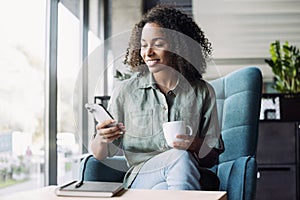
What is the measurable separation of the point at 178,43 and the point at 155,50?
0.08m

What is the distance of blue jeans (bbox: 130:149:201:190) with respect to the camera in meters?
1.17

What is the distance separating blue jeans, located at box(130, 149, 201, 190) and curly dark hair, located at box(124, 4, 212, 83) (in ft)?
0.85

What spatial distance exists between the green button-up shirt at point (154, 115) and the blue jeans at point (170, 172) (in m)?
0.04

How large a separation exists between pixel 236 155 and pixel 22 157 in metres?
0.98

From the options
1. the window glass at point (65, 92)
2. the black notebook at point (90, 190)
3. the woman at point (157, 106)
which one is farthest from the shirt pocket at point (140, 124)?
the window glass at point (65, 92)

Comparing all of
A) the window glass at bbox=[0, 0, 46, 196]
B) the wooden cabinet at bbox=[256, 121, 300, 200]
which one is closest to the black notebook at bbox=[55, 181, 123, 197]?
the window glass at bbox=[0, 0, 46, 196]

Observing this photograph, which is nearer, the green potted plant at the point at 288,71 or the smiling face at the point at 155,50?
the smiling face at the point at 155,50

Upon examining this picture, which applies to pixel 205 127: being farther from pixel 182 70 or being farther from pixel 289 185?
pixel 289 185

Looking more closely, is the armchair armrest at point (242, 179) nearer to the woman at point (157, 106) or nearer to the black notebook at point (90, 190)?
the woman at point (157, 106)

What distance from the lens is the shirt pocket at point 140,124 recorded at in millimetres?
1345

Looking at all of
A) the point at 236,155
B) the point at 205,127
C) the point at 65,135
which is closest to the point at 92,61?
the point at 205,127

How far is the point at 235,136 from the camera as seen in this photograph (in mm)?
1488

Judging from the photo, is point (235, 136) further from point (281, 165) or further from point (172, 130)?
point (281, 165)

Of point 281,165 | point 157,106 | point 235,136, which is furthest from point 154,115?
point 281,165
